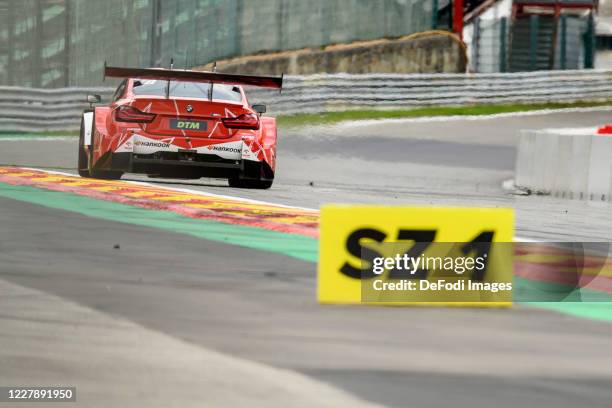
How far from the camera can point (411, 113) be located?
3134 cm

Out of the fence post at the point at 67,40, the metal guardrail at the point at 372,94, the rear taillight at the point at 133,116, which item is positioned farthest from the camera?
the fence post at the point at 67,40

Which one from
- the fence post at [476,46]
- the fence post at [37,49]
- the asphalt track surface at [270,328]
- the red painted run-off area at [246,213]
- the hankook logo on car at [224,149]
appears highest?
the fence post at [476,46]

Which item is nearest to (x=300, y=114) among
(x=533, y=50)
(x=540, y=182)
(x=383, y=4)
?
(x=383, y=4)

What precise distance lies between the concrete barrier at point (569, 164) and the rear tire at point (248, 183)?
337 centimetres

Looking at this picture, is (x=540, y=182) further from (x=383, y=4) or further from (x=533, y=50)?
(x=533, y=50)

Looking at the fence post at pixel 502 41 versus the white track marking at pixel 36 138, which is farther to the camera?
the fence post at pixel 502 41

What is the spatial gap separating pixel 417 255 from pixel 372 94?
2340 cm

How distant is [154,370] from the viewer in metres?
5.91

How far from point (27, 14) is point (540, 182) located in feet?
48.4

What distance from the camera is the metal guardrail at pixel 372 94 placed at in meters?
28.2

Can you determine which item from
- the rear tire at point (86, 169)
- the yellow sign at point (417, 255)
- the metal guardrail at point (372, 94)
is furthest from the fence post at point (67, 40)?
the yellow sign at point (417, 255)

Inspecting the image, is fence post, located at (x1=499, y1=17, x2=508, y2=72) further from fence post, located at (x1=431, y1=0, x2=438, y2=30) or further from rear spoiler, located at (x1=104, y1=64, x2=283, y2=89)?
rear spoiler, located at (x1=104, y1=64, x2=283, y2=89)

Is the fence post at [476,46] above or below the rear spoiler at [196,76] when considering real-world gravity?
above

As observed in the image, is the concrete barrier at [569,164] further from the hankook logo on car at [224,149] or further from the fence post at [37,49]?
the fence post at [37,49]
